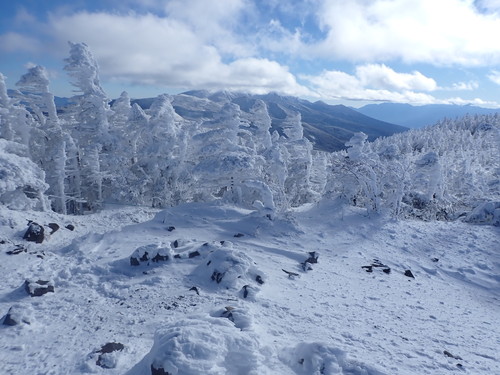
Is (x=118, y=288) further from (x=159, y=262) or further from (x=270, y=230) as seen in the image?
(x=270, y=230)

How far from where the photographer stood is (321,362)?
8359 mm

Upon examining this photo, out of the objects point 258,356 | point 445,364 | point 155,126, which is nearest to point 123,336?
point 258,356

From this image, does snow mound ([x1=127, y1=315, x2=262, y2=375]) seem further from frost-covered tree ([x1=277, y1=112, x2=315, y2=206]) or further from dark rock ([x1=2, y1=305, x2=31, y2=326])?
frost-covered tree ([x1=277, y1=112, x2=315, y2=206])

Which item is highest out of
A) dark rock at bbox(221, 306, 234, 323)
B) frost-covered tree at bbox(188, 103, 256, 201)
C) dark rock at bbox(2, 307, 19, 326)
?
frost-covered tree at bbox(188, 103, 256, 201)

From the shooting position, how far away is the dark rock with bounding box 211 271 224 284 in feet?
43.5

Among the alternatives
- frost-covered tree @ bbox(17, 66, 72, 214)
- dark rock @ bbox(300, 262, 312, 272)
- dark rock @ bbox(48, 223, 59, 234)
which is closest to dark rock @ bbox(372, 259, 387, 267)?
dark rock @ bbox(300, 262, 312, 272)

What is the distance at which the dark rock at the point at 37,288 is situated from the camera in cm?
1131

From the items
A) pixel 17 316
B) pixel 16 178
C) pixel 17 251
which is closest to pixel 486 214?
pixel 17 316

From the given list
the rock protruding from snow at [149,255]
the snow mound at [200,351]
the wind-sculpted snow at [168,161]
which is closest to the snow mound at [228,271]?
the rock protruding from snow at [149,255]

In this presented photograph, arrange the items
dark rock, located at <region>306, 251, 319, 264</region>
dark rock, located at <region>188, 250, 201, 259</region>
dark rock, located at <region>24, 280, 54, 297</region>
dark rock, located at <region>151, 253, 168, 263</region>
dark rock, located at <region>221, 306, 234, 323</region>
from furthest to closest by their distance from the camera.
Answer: dark rock, located at <region>306, 251, 319, 264</region> → dark rock, located at <region>188, 250, 201, 259</region> → dark rock, located at <region>151, 253, 168, 263</region> → dark rock, located at <region>24, 280, 54, 297</region> → dark rock, located at <region>221, 306, 234, 323</region>

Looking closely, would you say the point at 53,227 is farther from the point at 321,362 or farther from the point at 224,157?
the point at 321,362

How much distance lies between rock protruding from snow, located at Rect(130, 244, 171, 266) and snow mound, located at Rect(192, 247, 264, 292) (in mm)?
1762

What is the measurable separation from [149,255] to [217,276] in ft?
11.4

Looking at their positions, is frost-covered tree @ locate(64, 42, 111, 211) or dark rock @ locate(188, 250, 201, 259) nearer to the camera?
dark rock @ locate(188, 250, 201, 259)
